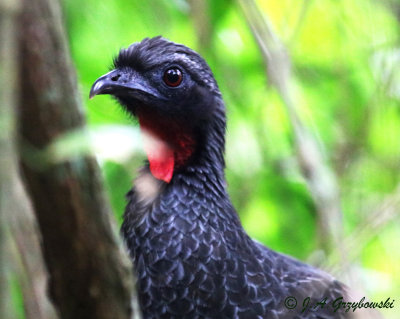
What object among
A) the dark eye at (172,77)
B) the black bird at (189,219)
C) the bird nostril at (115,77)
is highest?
the bird nostril at (115,77)

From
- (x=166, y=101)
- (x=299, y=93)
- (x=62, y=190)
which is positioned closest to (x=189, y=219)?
(x=166, y=101)

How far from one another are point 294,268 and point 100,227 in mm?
2173

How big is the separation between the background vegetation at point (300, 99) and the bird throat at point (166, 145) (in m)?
0.26

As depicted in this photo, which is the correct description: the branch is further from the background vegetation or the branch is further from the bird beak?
the background vegetation

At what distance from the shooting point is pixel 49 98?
5.70ft

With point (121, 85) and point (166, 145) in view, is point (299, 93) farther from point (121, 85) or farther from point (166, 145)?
point (121, 85)

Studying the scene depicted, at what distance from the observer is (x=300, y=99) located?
166 inches

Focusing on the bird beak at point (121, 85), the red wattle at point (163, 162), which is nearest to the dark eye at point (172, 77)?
the bird beak at point (121, 85)

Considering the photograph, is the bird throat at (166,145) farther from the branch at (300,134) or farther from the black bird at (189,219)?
the branch at (300,134)

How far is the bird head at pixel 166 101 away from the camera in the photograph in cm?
368

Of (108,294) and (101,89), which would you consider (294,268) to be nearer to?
(101,89)

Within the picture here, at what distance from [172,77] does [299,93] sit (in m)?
1.19

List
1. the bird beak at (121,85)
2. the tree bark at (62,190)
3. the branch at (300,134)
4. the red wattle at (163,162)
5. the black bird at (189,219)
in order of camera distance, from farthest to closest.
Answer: the red wattle at (163,162) → the bird beak at (121,85) → the black bird at (189,219) → the branch at (300,134) → the tree bark at (62,190)

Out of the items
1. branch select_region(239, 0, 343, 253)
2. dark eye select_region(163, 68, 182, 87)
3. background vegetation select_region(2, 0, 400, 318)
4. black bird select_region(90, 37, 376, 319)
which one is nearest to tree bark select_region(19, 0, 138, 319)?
branch select_region(239, 0, 343, 253)
